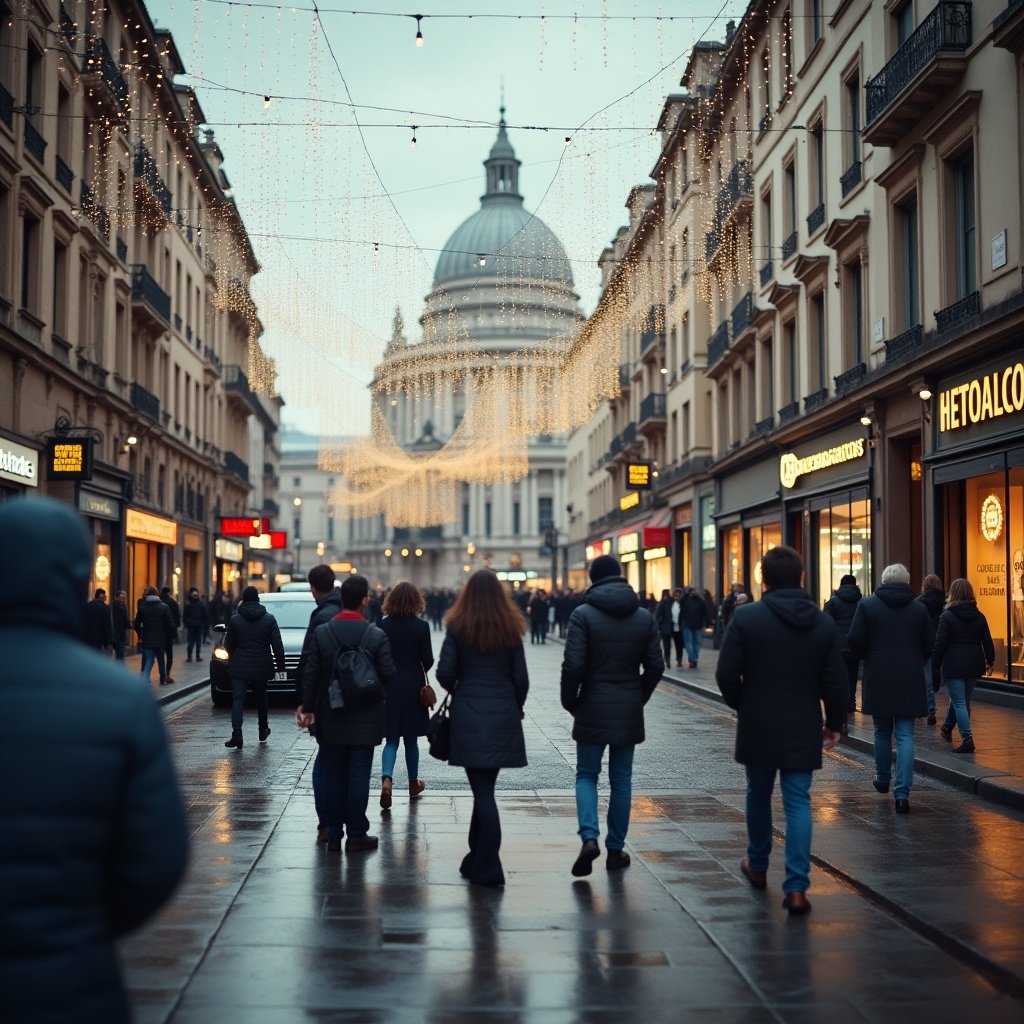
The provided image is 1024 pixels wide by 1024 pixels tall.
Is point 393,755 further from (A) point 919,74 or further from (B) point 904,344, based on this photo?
(B) point 904,344

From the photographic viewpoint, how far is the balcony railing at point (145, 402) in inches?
1426

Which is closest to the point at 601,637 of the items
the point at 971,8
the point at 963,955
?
the point at 963,955

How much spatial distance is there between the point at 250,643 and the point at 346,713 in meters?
6.32

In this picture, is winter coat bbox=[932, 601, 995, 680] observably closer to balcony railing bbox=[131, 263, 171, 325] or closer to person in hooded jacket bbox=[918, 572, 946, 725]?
person in hooded jacket bbox=[918, 572, 946, 725]

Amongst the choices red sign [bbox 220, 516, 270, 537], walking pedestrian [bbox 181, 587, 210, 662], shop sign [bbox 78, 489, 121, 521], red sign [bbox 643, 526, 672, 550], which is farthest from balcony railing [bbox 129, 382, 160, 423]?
red sign [bbox 643, 526, 672, 550]

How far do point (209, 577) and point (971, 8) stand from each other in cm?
3778

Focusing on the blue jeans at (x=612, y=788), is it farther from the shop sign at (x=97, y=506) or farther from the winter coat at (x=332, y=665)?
the shop sign at (x=97, y=506)

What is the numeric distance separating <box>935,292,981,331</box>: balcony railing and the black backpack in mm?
13189

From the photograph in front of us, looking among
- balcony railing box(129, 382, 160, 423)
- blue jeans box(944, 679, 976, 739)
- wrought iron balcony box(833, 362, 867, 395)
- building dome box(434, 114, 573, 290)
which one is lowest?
blue jeans box(944, 679, 976, 739)

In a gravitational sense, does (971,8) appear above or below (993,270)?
above

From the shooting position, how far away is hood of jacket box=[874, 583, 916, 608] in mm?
11367

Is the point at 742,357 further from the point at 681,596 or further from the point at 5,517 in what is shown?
the point at 5,517

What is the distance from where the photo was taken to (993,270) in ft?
63.2

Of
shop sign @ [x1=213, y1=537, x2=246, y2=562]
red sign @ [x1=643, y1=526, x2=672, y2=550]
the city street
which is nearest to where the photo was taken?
the city street
